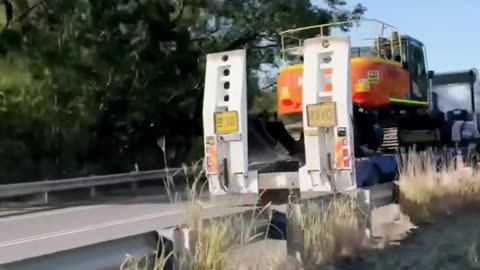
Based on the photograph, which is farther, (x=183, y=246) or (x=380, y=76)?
(x=380, y=76)

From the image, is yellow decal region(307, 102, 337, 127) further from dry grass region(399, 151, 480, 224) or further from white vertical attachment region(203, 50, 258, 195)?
dry grass region(399, 151, 480, 224)

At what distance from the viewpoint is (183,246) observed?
6668 millimetres

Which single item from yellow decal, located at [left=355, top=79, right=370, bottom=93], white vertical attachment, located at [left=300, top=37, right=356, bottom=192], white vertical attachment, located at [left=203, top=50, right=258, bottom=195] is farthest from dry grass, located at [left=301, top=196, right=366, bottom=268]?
yellow decal, located at [left=355, top=79, right=370, bottom=93]

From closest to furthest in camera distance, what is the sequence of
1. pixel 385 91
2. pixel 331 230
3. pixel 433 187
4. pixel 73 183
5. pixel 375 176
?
pixel 331 230 < pixel 433 187 < pixel 375 176 < pixel 385 91 < pixel 73 183

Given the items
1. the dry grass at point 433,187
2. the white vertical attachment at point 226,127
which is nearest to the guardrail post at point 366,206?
the white vertical attachment at point 226,127

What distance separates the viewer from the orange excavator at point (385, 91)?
623 inches

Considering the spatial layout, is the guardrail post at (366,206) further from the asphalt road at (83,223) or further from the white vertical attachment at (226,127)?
the white vertical attachment at (226,127)

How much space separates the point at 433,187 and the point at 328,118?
3.54 meters

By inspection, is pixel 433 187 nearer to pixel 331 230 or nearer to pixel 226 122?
pixel 226 122

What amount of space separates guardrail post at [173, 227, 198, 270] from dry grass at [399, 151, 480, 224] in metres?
5.60

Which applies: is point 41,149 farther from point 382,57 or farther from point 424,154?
point 424,154

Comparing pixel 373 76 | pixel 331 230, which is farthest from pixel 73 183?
pixel 331 230

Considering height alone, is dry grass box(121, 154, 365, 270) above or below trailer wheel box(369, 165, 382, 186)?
below

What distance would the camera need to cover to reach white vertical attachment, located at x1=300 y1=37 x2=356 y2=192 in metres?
10.0
